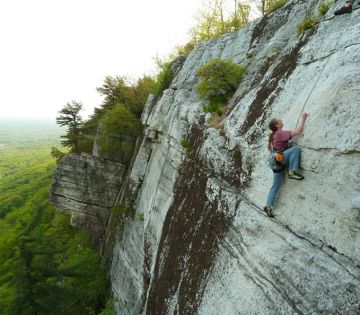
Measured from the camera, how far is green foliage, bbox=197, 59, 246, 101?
1332 cm

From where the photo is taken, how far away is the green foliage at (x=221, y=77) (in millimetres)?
13320

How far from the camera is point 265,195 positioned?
781cm

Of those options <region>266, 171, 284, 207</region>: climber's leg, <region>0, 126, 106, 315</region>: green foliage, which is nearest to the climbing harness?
<region>266, 171, 284, 207</region>: climber's leg

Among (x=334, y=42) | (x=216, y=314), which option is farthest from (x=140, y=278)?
(x=334, y=42)

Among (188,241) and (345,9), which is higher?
(345,9)

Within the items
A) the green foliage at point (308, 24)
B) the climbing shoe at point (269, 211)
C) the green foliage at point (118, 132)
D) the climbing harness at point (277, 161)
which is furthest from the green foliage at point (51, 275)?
the green foliage at point (308, 24)

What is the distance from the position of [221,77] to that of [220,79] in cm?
10

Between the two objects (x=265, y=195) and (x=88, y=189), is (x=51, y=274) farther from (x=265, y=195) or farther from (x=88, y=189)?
(x=265, y=195)

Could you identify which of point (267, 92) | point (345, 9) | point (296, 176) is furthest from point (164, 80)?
point (296, 176)

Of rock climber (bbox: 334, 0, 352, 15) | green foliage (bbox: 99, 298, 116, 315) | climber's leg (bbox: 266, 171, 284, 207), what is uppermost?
rock climber (bbox: 334, 0, 352, 15)

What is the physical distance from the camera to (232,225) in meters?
8.57

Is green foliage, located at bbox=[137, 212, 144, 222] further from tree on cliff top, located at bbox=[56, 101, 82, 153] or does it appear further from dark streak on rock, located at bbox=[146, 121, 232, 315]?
tree on cliff top, located at bbox=[56, 101, 82, 153]

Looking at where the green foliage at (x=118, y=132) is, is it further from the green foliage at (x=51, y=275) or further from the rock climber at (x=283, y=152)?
the rock climber at (x=283, y=152)

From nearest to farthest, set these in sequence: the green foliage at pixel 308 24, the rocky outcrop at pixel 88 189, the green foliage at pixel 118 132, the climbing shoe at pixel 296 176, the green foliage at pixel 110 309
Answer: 1. the climbing shoe at pixel 296 176
2. the green foliage at pixel 308 24
3. the green foliage at pixel 110 309
4. the green foliage at pixel 118 132
5. the rocky outcrop at pixel 88 189
